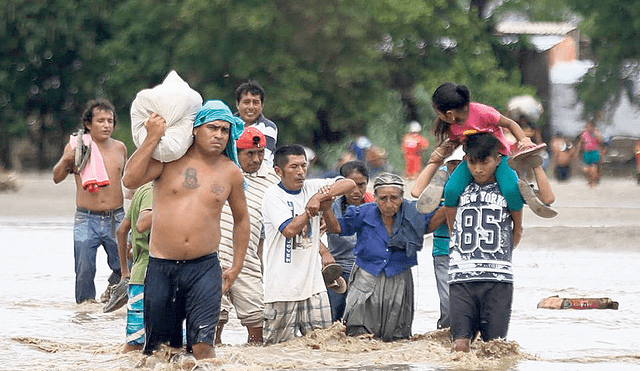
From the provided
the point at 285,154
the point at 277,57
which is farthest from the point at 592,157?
the point at 285,154

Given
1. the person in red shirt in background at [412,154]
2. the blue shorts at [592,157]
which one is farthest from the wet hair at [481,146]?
the blue shorts at [592,157]

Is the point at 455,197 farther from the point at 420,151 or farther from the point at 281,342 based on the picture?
the point at 420,151

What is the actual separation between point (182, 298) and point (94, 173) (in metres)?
3.86

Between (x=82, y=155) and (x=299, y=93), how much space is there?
24090 mm

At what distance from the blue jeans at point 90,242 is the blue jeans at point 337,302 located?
7.54 ft

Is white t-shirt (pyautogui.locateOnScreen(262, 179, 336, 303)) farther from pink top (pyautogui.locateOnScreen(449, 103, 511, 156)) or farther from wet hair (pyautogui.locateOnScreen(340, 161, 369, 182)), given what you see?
pink top (pyautogui.locateOnScreen(449, 103, 511, 156))

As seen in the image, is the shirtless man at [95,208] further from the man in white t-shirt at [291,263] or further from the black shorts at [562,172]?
the black shorts at [562,172]

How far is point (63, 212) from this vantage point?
24266mm

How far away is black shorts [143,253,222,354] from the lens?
654 centimetres

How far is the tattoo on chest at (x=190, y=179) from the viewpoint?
6.62 m

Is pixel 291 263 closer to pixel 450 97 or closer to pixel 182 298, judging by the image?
pixel 450 97

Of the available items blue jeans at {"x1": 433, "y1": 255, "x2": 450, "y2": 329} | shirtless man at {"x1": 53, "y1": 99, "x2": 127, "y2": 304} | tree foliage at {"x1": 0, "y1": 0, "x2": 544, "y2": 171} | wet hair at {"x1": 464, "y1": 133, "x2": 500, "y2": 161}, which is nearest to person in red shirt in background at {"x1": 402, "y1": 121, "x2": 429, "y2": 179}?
tree foliage at {"x1": 0, "y1": 0, "x2": 544, "y2": 171}

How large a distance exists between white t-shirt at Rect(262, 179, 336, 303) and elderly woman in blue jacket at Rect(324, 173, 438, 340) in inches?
11.0

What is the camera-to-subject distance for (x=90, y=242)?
1036cm
